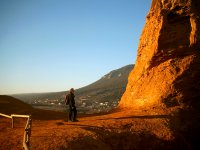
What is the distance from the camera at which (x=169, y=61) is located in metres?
18.0

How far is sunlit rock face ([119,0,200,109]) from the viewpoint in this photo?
653 inches

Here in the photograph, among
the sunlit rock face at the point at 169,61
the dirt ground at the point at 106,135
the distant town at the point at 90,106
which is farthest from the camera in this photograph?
the distant town at the point at 90,106

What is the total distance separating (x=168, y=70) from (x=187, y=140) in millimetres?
4964

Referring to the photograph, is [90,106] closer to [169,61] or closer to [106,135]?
[169,61]

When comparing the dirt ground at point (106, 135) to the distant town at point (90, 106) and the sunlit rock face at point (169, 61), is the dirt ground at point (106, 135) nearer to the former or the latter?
the sunlit rock face at point (169, 61)

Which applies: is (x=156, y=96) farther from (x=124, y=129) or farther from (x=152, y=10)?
(x=152, y=10)

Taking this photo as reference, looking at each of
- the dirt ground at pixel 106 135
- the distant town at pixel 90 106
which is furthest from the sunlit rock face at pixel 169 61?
the distant town at pixel 90 106

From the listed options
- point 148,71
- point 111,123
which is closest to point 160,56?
point 148,71

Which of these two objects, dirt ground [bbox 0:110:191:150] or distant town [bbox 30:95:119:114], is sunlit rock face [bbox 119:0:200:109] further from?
distant town [bbox 30:95:119:114]

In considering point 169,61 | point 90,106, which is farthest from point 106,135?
point 90,106

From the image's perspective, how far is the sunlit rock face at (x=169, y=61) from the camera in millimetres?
16578

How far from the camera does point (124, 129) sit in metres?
12.6

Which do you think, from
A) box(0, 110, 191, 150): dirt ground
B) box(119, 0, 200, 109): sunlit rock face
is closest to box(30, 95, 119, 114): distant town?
box(119, 0, 200, 109): sunlit rock face

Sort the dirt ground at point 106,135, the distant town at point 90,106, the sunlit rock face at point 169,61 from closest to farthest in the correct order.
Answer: the dirt ground at point 106,135, the sunlit rock face at point 169,61, the distant town at point 90,106
